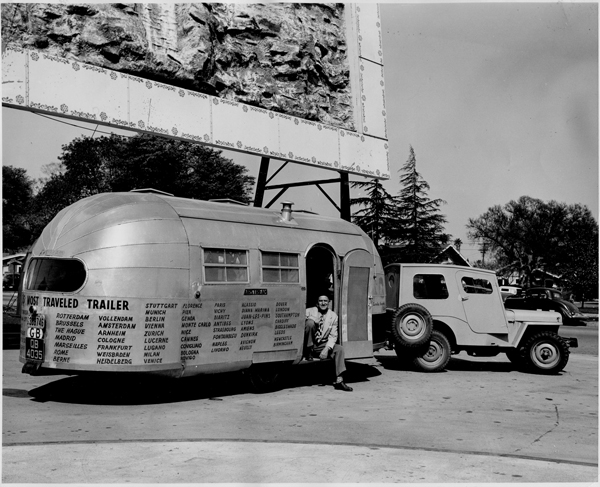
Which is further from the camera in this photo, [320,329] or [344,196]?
[344,196]

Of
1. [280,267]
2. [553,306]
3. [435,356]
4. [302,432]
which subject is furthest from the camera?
[553,306]

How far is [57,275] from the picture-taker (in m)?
8.89

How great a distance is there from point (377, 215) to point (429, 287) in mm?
23293

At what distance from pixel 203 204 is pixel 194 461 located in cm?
462

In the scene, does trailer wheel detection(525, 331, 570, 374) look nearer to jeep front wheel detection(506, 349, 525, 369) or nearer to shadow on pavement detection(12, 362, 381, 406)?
jeep front wheel detection(506, 349, 525, 369)

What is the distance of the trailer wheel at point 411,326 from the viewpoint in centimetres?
1254

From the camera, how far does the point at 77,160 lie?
28.7 meters

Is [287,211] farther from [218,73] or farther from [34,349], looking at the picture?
[218,73]

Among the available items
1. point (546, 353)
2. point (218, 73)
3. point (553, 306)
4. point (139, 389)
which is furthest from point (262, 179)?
point (553, 306)

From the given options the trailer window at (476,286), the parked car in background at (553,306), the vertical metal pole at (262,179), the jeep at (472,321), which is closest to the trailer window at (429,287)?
the jeep at (472,321)

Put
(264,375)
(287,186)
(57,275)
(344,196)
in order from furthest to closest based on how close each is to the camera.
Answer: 1. (344,196)
2. (287,186)
3. (264,375)
4. (57,275)

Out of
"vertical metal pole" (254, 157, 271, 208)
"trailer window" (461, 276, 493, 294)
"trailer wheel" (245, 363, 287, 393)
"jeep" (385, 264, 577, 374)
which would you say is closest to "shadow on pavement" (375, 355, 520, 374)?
"jeep" (385, 264, 577, 374)

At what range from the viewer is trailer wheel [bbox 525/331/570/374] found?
529 inches

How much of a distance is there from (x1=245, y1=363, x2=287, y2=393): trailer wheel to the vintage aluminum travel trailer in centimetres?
2
